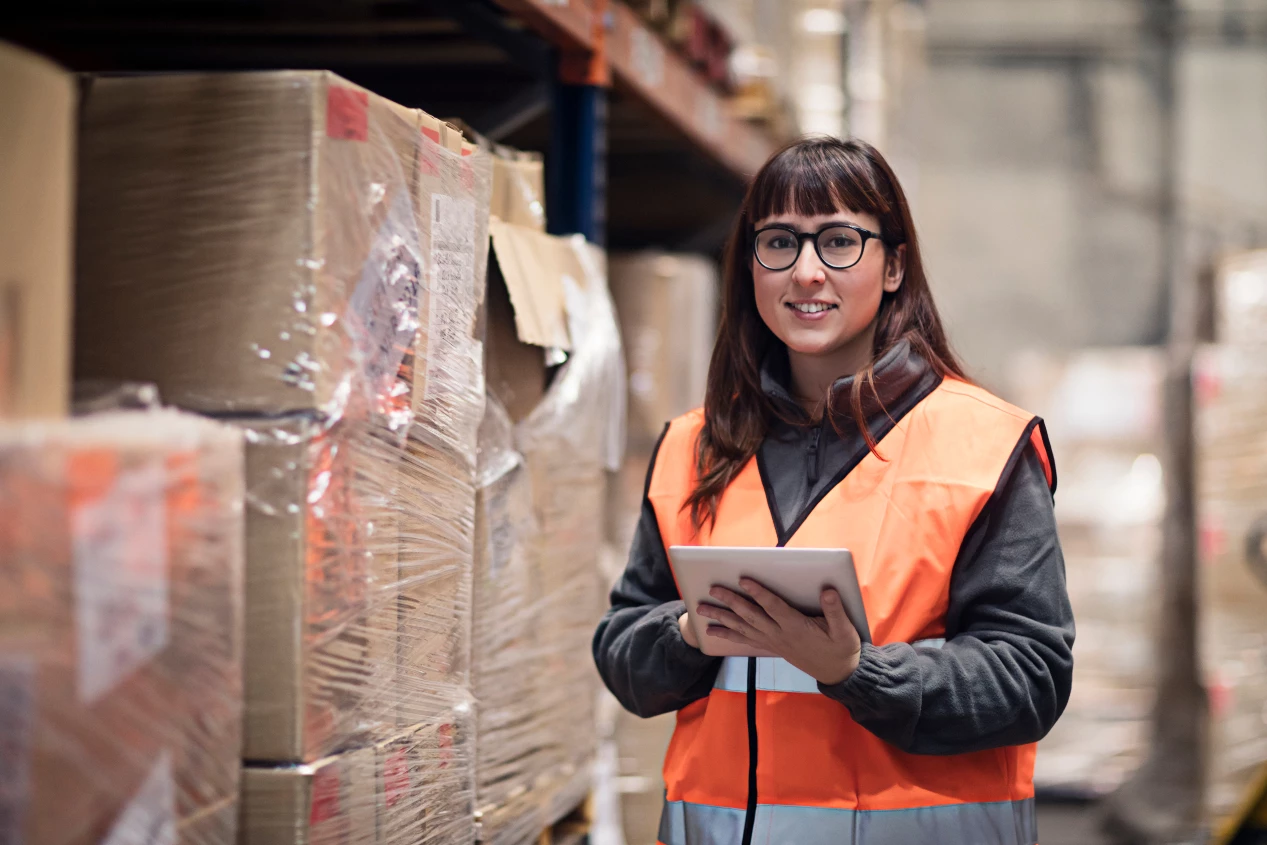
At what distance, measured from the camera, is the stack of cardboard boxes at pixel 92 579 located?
131 centimetres

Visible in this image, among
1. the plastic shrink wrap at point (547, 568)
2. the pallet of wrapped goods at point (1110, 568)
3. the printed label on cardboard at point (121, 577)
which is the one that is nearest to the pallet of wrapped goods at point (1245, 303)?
the pallet of wrapped goods at point (1110, 568)

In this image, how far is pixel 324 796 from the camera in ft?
5.88

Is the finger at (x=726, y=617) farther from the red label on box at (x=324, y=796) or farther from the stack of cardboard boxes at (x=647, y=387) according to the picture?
the stack of cardboard boxes at (x=647, y=387)

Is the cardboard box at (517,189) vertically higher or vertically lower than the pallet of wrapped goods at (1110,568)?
higher

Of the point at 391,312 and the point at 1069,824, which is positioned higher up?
the point at 391,312

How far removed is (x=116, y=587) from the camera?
55.2 inches

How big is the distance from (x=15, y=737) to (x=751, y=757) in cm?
106

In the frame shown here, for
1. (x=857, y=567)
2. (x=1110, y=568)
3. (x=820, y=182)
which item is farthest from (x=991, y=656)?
(x=1110, y=568)

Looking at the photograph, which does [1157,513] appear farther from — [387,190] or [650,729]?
[387,190]

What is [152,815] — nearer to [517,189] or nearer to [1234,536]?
[517,189]

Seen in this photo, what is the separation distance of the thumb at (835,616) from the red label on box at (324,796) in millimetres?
Answer: 685

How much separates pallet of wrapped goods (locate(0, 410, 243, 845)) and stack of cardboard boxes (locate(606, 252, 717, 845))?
247cm

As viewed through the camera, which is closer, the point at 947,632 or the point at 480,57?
the point at 947,632

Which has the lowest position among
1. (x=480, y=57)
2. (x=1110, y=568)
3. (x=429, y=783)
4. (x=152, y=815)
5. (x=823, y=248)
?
(x=1110, y=568)
